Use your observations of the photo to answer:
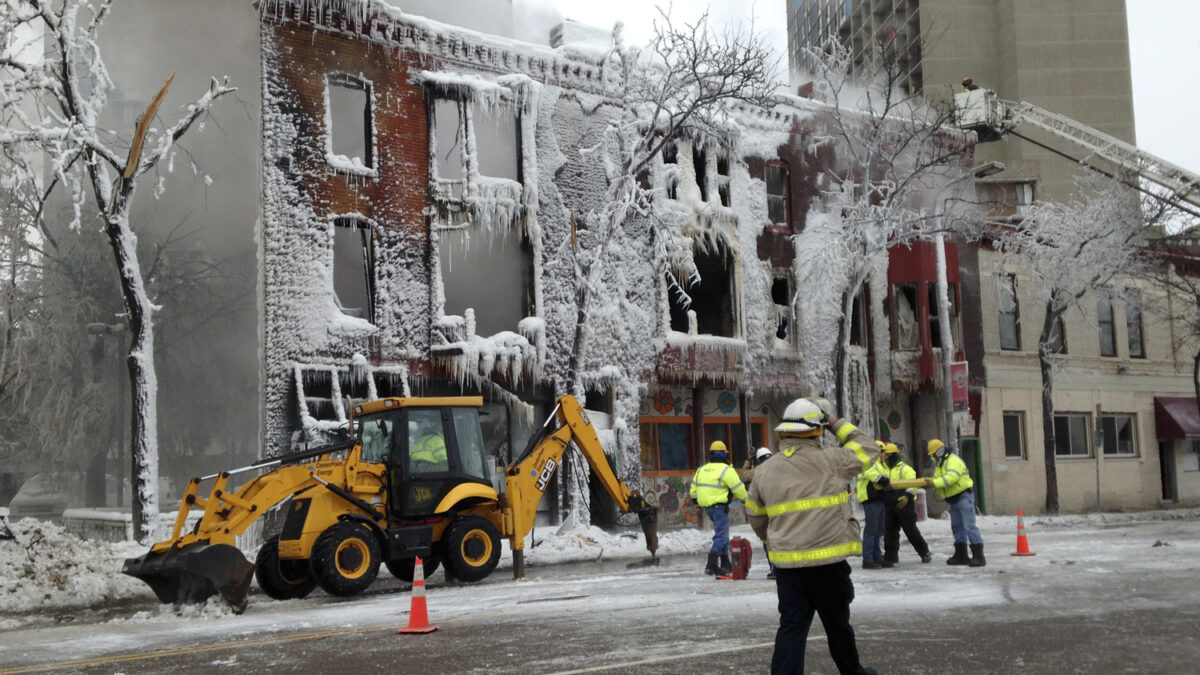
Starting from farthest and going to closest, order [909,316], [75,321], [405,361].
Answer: [75,321]
[909,316]
[405,361]

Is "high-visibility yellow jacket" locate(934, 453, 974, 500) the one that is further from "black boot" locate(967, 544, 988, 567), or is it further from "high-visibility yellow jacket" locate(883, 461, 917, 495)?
"black boot" locate(967, 544, 988, 567)

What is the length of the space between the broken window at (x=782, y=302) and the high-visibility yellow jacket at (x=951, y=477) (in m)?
14.8

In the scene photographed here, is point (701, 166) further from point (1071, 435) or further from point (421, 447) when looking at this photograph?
point (421, 447)

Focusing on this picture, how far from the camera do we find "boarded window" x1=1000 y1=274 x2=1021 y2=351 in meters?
33.5

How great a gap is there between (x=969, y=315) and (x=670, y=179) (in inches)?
431

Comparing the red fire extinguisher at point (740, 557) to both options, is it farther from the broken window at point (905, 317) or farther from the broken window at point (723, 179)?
the broken window at point (905, 317)

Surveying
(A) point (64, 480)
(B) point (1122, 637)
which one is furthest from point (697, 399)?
(A) point (64, 480)

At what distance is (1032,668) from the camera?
7.34 meters

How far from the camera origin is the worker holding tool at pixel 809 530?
6.26 metres

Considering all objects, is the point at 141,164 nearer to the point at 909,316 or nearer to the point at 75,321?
the point at 75,321

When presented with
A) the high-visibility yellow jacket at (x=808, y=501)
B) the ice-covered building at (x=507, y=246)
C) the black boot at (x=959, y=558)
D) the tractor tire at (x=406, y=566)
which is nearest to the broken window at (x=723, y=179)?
the ice-covered building at (x=507, y=246)

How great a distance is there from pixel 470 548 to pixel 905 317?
66.6 feet

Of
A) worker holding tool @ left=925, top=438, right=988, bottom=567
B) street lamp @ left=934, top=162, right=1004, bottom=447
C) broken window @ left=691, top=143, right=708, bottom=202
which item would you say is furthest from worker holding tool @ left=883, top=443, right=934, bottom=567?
broken window @ left=691, top=143, right=708, bottom=202

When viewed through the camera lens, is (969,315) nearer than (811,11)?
Yes
